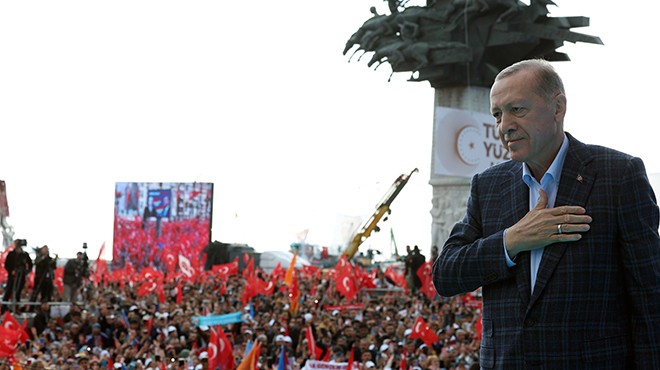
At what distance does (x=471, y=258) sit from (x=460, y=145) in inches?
1295

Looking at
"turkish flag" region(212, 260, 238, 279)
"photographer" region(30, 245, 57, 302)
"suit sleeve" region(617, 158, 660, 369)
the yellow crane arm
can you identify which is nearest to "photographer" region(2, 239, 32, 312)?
"photographer" region(30, 245, 57, 302)

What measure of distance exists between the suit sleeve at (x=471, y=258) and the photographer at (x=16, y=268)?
20.0 metres

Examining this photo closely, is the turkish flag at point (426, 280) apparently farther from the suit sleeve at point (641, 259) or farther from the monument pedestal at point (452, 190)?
the suit sleeve at point (641, 259)

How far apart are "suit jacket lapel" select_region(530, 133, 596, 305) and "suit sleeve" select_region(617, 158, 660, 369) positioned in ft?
0.29

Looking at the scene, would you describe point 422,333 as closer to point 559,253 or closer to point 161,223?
point 559,253

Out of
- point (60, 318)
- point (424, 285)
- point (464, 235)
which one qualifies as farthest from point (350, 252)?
point (464, 235)

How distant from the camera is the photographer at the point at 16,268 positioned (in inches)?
856

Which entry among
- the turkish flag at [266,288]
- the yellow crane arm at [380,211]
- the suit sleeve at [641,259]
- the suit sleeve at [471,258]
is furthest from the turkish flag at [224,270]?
the suit sleeve at [641,259]

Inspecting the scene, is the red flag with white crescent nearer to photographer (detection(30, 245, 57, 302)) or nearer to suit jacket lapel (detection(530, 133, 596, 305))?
photographer (detection(30, 245, 57, 302))

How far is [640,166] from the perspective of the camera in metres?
2.41

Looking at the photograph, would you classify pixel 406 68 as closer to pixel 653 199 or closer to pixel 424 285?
pixel 424 285

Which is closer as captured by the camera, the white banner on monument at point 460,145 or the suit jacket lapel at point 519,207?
the suit jacket lapel at point 519,207

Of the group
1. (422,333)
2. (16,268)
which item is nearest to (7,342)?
(422,333)

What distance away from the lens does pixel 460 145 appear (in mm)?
35094
